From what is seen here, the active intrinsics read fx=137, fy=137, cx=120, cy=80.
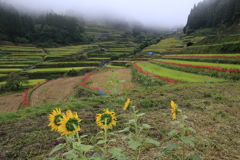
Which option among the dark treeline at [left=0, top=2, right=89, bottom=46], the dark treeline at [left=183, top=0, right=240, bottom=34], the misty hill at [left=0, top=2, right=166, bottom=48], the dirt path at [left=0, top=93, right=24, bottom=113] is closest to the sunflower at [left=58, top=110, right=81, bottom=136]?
the dirt path at [left=0, top=93, right=24, bottom=113]

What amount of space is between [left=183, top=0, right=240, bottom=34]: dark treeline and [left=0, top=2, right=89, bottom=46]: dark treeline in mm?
57799

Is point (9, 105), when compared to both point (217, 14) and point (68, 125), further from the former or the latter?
point (217, 14)

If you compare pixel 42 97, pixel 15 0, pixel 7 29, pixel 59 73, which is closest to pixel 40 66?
pixel 59 73

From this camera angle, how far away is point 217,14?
5262cm

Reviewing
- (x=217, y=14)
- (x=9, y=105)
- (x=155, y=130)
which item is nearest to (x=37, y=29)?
(x=9, y=105)

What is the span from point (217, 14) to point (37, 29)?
260 ft

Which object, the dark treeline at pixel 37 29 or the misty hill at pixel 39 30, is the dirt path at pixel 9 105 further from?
the dark treeline at pixel 37 29

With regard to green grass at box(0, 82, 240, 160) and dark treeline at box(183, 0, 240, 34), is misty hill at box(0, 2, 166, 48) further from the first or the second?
green grass at box(0, 82, 240, 160)

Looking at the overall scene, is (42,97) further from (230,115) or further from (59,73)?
(230,115)

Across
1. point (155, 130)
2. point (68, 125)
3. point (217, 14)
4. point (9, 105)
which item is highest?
point (217, 14)

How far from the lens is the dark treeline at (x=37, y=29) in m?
56.3

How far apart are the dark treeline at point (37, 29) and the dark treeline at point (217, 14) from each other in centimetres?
5780

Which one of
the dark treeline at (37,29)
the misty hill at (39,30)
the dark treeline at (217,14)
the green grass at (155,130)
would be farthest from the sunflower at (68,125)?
the dark treeline at (37,29)

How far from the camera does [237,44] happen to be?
14.1m
